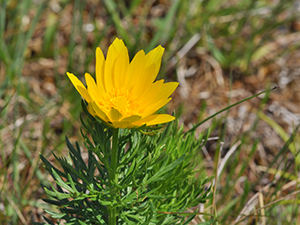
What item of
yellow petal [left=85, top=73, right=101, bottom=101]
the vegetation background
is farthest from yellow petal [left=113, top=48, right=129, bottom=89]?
the vegetation background

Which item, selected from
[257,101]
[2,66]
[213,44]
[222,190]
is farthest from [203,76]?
[2,66]

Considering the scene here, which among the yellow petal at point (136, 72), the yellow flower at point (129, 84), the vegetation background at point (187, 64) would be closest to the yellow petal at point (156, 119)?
the yellow flower at point (129, 84)

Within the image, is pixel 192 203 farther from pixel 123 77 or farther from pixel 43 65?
pixel 43 65

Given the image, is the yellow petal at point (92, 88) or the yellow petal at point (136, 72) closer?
the yellow petal at point (92, 88)

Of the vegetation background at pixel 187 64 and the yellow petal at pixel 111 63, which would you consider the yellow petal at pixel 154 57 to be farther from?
the vegetation background at pixel 187 64

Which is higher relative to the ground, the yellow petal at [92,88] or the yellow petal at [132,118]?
the yellow petal at [92,88]

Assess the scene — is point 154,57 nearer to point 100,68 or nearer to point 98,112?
point 100,68

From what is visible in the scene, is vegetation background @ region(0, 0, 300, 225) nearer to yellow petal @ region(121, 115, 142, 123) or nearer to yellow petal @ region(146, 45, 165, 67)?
yellow petal @ region(146, 45, 165, 67)
